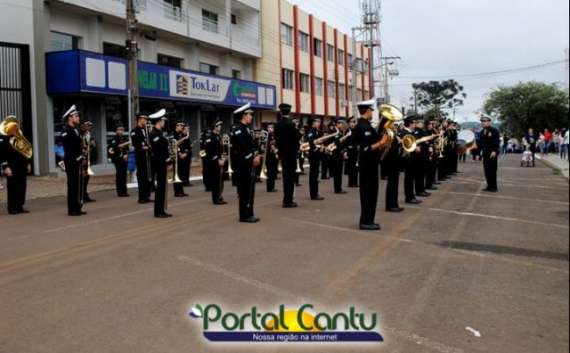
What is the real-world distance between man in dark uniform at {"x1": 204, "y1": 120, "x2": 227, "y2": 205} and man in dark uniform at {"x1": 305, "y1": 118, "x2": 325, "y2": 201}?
2.10 m

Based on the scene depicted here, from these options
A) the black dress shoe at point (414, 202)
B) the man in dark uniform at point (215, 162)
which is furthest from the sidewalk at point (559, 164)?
the man in dark uniform at point (215, 162)

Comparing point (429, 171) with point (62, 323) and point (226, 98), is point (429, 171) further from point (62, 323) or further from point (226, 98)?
point (226, 98)

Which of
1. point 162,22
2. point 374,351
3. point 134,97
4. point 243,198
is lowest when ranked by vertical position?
point 374,351

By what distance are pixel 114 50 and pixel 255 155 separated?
18.0m

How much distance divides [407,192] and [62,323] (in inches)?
368

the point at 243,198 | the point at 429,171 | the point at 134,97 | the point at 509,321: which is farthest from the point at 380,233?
the point at 134,97

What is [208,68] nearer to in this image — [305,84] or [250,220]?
[305,84]

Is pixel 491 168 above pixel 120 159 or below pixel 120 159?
below

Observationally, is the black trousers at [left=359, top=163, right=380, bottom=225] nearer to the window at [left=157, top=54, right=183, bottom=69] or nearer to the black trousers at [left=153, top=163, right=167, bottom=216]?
the black trousers at [left=153, top=163, right=167, bottom=216]

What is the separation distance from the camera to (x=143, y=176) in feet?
46.8

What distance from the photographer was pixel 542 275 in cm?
646

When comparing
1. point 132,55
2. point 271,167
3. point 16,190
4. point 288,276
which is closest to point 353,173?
point 271,167

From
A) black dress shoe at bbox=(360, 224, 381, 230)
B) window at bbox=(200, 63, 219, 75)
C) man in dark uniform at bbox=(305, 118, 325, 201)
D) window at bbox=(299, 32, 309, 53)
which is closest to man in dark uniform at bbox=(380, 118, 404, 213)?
black dress shoe at bbox=(360, 224, 381, 230)

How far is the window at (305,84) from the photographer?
47.2 meters
